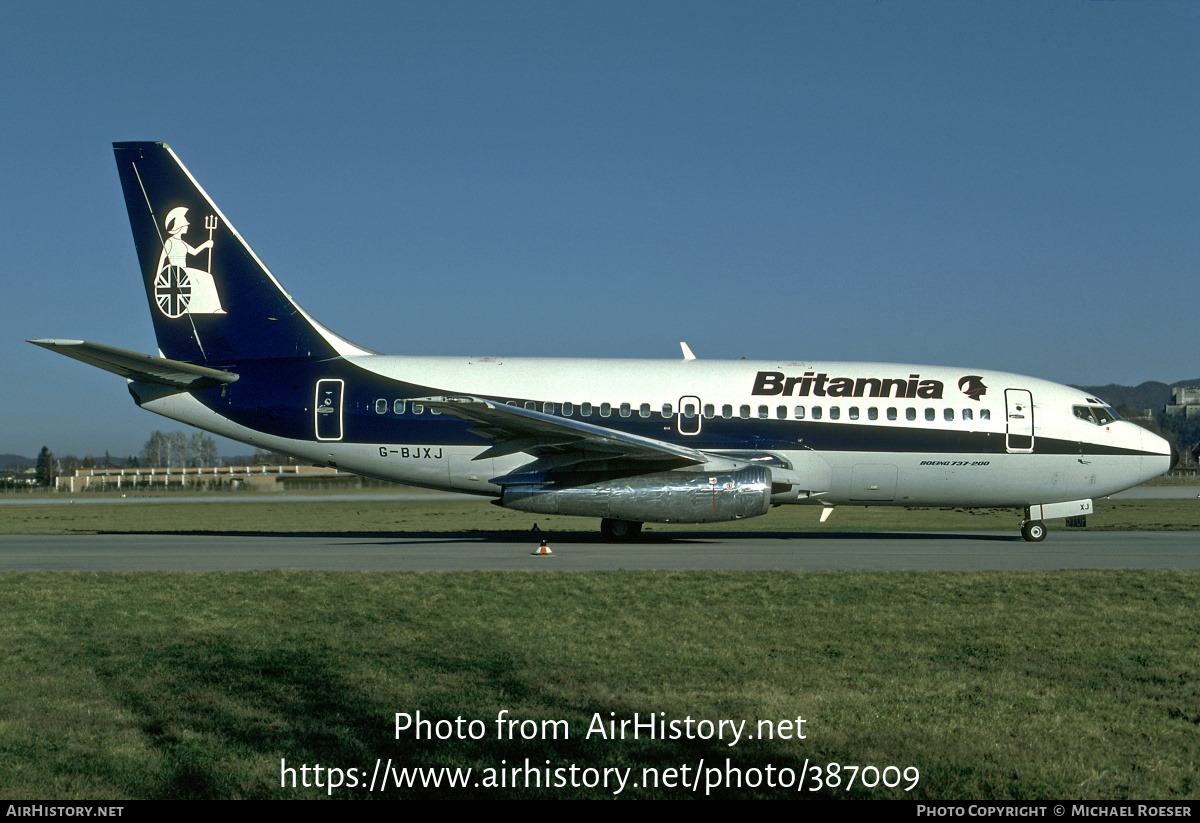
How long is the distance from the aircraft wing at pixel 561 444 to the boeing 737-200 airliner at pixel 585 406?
49cm

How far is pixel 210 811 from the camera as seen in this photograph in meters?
4.61

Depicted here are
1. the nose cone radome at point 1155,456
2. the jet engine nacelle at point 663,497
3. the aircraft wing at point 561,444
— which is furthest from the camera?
the nose cone radome at point 1155,456

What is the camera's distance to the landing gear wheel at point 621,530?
21.3m

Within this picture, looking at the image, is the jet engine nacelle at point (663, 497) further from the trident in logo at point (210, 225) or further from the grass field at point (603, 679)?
the trident in logo at point (210, 225)

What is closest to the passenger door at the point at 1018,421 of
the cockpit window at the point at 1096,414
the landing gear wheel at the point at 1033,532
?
the cockpit window at the point at 1096,414

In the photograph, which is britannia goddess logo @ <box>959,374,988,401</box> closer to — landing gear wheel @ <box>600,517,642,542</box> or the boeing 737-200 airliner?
the boeing 737-200 airliner

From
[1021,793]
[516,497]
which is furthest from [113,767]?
[516,497]

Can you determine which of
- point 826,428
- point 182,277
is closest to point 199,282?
point 182,277

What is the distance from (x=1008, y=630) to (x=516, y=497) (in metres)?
A: 11.5

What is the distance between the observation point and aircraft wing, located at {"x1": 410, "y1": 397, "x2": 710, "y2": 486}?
18359mm

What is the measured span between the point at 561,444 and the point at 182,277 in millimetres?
9696

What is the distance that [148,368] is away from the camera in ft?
67.0

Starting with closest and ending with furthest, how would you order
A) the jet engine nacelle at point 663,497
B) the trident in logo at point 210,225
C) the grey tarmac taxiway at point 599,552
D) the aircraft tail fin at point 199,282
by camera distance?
1. the grey tarmac taxiway at point 599,552
2. the jet engine nacelle at point 663,497
3. the aircraft tail fin at point 199,282
4. the trident in logo at point 210,225

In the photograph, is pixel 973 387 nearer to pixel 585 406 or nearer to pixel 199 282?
pixel 585 406
